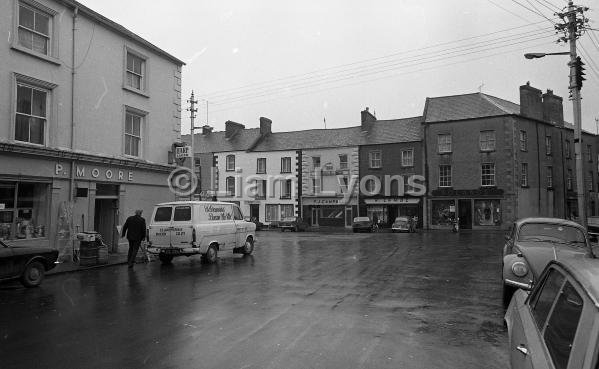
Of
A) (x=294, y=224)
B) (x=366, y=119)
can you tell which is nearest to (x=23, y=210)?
(x=294, y=224)

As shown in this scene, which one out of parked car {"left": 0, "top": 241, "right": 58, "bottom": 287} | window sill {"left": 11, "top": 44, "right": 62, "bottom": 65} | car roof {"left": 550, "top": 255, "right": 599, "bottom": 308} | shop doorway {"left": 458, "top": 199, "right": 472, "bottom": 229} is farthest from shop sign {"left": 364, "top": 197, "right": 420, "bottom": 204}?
car roof {"left": 550, "top": 255, "right": 599, "bottom": 308}

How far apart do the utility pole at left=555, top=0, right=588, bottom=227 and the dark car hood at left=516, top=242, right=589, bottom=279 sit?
9843 mm

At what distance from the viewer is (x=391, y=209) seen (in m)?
43.5

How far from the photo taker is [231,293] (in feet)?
30.7

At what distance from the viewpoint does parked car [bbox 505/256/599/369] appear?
223cm

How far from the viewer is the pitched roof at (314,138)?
146 ft

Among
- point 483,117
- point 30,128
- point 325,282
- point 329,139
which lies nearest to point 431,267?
point 325,282

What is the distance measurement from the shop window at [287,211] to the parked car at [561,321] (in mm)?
44496

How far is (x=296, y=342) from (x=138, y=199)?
14550 mm

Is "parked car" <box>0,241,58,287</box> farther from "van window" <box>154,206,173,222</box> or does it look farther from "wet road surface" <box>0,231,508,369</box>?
"van window" <box>154,206,173,222</box>

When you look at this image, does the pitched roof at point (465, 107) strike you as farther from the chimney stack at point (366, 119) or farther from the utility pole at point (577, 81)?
the utility pole at point (577, 81)

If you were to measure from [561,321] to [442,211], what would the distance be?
129 feet

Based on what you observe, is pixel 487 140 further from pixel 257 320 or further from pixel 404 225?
pixel 257 320

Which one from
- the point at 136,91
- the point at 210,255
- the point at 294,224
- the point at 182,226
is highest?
the point at 136,91
